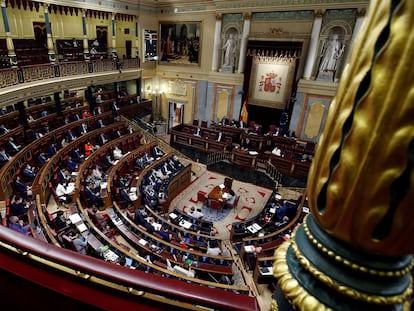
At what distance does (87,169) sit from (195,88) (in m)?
9.87

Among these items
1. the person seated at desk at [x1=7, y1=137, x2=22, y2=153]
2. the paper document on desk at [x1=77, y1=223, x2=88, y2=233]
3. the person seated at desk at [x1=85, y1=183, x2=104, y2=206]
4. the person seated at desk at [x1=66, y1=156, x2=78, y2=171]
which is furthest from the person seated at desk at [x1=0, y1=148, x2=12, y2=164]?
the paper document on desk at [x1=77, y1=223, x2=88, y2=233]

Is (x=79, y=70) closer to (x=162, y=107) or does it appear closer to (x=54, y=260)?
(x=162, y=107)

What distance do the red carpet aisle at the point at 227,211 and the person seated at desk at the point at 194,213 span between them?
0.96 ft

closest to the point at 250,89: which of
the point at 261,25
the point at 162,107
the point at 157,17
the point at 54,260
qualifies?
the point at 261,25

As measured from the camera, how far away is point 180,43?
58.3 feet

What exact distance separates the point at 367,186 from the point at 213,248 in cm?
786

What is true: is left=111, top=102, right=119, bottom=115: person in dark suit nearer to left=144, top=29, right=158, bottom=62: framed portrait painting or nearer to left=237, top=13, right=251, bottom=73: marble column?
left=144, top=29, right=158, bottom=62: framed portrait painting

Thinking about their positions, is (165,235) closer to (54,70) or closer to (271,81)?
(54,70)

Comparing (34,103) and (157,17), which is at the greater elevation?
(157,17)

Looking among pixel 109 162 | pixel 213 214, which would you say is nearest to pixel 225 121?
pixel 213 214

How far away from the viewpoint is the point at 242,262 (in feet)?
26.4

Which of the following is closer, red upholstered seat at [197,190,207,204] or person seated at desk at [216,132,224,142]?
red upholstered seat at [197,190,207,204]

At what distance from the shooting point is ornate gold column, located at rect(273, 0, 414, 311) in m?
0.56

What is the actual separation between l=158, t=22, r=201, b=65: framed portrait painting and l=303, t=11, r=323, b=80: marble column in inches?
273
